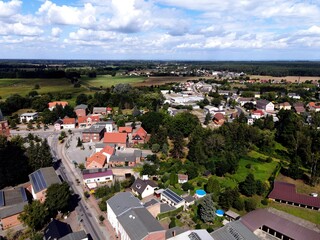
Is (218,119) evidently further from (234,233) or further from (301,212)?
(234,233)

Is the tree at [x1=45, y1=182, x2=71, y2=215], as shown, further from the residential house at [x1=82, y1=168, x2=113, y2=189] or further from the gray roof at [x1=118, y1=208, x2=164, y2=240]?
the gray roof at [x1=118, y1=208, x2=164, y2=240]

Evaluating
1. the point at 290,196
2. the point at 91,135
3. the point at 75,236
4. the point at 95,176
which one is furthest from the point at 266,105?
A: the point at 75,236

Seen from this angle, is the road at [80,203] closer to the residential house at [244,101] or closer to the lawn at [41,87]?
the lawn at [41,87]

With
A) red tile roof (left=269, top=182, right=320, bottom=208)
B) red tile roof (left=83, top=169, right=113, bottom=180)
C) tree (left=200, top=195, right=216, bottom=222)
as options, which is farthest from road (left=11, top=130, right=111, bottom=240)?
red tile roof (left=269, top=182, right=320, bottom=208)

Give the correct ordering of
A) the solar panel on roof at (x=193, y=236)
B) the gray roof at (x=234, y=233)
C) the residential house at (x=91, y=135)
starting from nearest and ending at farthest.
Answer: the solar panel on roof at (x=193, y=236) → the gray roof at (x=234, y=233) → the residential house at (x=91, y=135)

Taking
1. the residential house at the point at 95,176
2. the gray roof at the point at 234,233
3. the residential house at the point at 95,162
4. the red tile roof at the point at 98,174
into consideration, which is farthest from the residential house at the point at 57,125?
the gray roof at the point at 234,233

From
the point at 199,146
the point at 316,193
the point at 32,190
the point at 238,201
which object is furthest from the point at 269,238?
the point at 32,190

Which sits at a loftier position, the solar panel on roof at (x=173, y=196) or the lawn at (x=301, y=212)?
the solar panel on roof at (x=173, y=196)

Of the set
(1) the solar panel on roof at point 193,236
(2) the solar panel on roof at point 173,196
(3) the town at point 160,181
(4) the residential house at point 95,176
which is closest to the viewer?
(1) the solar panel on roof at point 193,236
